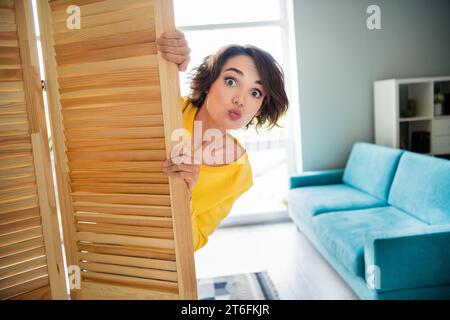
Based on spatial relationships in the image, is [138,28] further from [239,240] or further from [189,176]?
[239,240]

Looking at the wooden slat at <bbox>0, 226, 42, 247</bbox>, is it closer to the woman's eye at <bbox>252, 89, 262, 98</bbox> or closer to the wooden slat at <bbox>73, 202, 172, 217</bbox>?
the wooden slat at <bbox>73, 202, 172, 217</bbox>

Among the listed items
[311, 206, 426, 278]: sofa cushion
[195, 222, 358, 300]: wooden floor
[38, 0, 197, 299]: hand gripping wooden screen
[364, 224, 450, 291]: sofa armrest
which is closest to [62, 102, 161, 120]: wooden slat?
[38, 0, 197, 299]: hand gripping wooden screen

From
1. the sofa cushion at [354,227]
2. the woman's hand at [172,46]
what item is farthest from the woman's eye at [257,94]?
the sofa cushion at [354,227]

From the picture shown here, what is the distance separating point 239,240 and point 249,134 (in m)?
0.87

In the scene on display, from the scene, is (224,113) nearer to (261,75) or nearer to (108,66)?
(261,75)

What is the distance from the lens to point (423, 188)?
196cm

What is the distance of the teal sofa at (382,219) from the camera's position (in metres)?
1.51

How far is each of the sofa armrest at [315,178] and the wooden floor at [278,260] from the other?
405 millimetres

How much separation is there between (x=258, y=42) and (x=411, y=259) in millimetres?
1713

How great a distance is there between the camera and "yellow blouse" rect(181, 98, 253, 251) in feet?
3.34

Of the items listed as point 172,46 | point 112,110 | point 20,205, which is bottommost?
point 20,205

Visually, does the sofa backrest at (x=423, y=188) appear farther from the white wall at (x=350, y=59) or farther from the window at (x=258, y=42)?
the window at (x=258, y=42)

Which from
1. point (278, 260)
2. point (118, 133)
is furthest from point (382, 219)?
point (118, 133)

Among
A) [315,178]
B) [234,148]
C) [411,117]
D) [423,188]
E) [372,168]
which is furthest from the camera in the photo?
[315,178]
